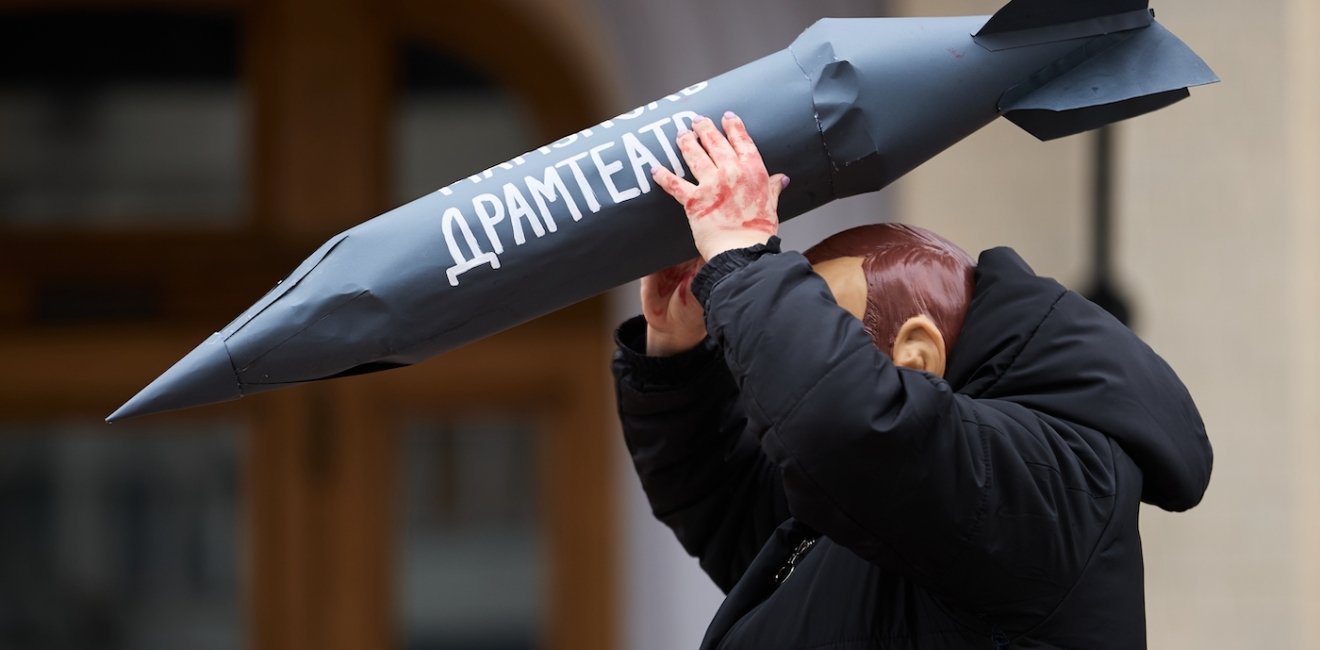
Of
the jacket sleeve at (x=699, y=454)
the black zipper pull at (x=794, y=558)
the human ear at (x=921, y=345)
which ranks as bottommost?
the black zipper pull at (x=794, y=558)

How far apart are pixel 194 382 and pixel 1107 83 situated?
2.98 feet

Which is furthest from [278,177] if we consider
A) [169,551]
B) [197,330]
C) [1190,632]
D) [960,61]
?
[960,61]

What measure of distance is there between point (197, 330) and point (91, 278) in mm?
305

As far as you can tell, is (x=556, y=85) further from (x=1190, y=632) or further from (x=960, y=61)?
(x=960, y=61)

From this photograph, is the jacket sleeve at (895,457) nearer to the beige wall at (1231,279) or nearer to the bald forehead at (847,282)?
the bald forehead at (847,282)

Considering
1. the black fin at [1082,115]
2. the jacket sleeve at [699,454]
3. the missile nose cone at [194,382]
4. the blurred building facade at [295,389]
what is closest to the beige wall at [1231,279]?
the blurred building facade at [295,389]

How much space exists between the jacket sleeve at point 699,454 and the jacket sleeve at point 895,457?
1.32 feet

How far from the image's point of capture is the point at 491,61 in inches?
165

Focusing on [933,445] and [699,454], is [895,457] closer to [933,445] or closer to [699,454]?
[933,445]

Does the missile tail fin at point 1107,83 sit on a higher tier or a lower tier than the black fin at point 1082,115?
higher

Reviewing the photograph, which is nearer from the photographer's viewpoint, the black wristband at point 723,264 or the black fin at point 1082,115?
the black wristband at point 723,264

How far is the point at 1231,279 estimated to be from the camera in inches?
129

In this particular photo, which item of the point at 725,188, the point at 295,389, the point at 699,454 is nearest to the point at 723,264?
the point at 725,188

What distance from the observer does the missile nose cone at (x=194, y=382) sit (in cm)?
147
